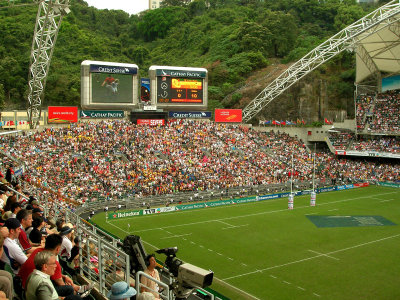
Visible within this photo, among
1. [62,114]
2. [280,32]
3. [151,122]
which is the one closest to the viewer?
[62,114]

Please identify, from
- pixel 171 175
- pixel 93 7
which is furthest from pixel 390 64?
pixel 93 7

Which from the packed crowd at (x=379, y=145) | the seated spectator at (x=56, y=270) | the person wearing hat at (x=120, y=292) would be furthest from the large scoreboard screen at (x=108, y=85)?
the person wearing hat at (x=120, y=292)

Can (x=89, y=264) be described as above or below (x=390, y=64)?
below

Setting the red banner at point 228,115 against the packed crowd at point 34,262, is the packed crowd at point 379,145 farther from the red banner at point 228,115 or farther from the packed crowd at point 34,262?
the packed crowd at point 34,262

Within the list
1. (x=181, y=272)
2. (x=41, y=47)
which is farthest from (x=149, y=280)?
(x=41, y=47)

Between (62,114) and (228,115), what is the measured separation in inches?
867

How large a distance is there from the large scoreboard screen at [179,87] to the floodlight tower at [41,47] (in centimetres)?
1232

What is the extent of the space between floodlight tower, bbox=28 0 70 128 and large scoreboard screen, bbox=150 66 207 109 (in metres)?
12.3

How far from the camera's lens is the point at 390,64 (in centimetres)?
5500

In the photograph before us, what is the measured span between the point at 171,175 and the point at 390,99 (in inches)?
Answer: 1357

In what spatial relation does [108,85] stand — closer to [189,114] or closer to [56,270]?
[189,114]

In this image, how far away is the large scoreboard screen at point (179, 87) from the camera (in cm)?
4641

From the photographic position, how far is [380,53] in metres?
53.2

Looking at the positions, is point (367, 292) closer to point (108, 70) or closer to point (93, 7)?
point (108, 70)
